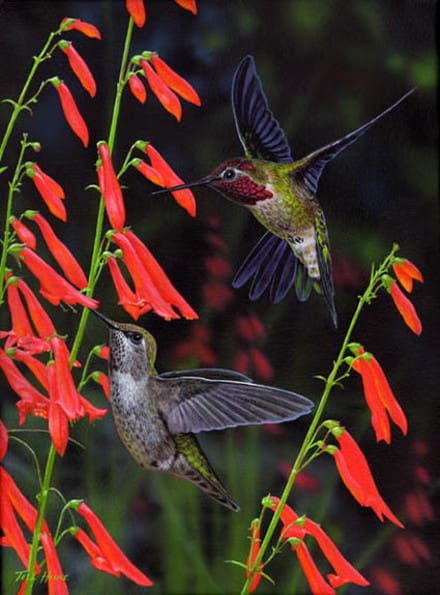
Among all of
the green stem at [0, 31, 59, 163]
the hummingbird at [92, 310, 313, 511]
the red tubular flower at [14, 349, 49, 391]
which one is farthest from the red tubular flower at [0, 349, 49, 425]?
the green stem at [0, 31, 59, 163]

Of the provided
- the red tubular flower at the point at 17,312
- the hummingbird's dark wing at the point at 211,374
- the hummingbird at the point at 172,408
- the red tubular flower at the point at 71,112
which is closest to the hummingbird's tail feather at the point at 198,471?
the hummingbird at the point at 172,408

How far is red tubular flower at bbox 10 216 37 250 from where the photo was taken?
4.50 ft

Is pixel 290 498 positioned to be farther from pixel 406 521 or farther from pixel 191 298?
pixel 191 298

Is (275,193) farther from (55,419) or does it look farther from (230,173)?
(55,419)

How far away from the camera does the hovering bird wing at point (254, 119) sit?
138 centimetres

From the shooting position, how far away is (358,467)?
4.39 feet

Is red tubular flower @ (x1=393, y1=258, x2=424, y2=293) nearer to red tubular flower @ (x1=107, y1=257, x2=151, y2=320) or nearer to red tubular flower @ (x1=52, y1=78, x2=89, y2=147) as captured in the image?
red tubular flower @ (x1=107, y1=257, x2=151, y2=320)

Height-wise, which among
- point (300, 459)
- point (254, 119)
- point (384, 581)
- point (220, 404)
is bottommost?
point (384, 581)

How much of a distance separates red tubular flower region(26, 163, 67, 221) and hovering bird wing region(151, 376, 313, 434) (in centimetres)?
33

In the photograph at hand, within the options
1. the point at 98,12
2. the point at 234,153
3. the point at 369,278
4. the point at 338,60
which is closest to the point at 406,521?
the point at 369,278

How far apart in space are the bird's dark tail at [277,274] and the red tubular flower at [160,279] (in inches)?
3.7

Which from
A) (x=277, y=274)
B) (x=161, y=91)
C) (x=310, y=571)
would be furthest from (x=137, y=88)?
(x=310, y=571)

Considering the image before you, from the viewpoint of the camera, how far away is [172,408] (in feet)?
4.39

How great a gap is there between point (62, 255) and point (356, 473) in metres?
0.61
